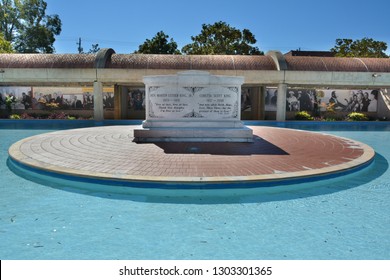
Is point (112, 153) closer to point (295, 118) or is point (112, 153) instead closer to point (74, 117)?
point (74, 117)

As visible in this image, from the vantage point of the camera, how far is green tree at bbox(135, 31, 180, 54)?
144ft

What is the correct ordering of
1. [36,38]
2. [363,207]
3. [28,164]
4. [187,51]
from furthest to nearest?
[36,38], [187,51], [28,164], [363,207]

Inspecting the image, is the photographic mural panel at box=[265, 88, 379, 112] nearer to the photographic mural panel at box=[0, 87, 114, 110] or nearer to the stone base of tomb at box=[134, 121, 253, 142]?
the photographic mural panel at box=[0, 87, 114, 110]

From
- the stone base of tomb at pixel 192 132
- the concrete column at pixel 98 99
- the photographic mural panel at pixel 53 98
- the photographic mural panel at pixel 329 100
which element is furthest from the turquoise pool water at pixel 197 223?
the photographic mural panel at pixel 329 100

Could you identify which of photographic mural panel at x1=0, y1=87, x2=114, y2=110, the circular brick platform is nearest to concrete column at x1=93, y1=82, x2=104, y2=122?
photographic mural panel at x1=0, y1=87, x2=114, y2=110

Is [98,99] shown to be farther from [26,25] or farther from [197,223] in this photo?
[26,25]

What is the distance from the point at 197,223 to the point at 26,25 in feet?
180

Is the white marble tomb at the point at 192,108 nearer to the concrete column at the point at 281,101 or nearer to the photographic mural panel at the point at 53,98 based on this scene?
the concrete column at the point at 281,101

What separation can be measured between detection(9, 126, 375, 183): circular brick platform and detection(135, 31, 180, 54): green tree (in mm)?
34271

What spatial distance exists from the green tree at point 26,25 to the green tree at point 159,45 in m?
17.3

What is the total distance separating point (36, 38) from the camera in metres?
47.7

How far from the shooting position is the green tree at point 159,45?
43906mm

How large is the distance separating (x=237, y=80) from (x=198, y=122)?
231 cm

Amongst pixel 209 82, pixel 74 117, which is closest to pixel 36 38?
pixel 74 117
